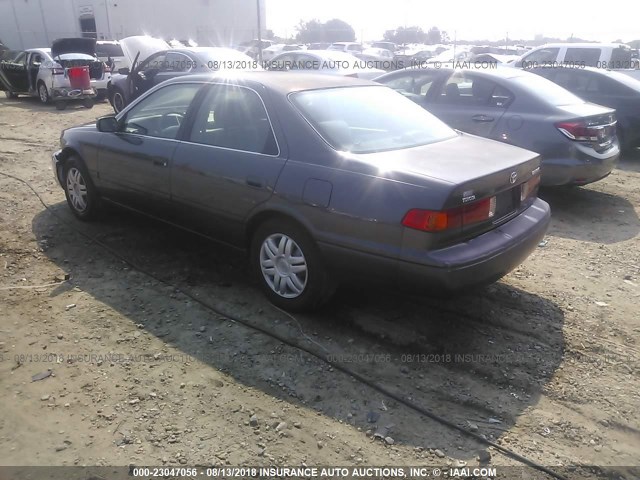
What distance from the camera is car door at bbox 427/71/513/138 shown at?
664 cm

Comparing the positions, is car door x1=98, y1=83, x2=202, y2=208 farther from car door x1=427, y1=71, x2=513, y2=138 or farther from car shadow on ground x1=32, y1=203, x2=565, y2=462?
car door x1=427, y1=71, x2=513, y2=138

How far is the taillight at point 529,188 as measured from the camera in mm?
3818

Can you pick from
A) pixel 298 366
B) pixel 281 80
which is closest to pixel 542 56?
pixel 281 80

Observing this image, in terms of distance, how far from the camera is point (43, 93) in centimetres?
1504

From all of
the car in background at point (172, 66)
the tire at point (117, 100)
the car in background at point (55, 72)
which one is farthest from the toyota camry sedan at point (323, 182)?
the car in background at point (55, 72)

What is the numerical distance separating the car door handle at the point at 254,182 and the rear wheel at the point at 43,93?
43.9ft

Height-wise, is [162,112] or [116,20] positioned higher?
[116,20]

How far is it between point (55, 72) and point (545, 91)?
41.6ft

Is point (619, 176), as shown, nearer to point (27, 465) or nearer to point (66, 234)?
point (66, 234)

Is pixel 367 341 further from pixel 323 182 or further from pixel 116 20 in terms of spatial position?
pixel 116 20

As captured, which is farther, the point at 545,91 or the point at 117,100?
the point at 117,100

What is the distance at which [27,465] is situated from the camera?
2578mm

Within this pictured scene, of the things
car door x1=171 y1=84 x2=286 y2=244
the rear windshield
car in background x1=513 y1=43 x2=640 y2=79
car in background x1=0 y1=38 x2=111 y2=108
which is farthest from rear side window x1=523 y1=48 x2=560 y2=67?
the rear windshield

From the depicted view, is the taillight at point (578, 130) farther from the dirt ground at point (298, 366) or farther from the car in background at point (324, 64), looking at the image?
the car in background at point (324, 64)
